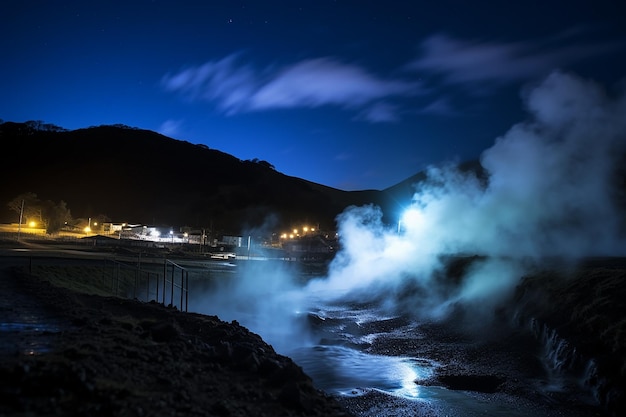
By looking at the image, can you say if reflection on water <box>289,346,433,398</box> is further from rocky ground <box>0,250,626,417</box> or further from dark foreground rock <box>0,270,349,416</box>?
dark foreground rock <box>0,270,349,416</box>

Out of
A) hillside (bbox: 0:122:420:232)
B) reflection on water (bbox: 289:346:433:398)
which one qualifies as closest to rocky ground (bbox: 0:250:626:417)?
reflection on water (bbox: 289:346:433:398)

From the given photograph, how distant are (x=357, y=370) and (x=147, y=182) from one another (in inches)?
5910

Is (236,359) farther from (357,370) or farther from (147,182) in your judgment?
(147,182)

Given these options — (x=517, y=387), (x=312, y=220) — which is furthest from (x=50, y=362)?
(x=312, y=220)

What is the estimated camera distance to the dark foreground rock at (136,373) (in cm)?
652

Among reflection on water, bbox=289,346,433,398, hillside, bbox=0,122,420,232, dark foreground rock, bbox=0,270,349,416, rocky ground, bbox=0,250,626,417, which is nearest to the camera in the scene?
dark foreground rock, bbox=0,270,349,416

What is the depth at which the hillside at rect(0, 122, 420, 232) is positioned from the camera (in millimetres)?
130250

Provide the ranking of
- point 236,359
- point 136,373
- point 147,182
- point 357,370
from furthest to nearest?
point 147,182
point 357,370
point 236,359
point 136,373

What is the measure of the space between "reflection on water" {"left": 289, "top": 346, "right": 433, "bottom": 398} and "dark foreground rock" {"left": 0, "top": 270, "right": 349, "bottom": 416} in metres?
2.57

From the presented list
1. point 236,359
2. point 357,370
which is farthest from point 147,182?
point 236,359

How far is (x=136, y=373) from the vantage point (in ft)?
26.8

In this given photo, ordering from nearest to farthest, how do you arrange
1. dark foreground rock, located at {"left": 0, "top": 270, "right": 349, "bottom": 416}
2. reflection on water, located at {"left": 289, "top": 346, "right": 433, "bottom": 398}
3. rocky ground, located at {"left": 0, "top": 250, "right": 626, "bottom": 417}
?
1. dark foreground rock, located at {"left": 0, "top": 270, "right": 349, "bottom": 416}
2. rocky ground, located at {"left": 0, "top": 250, "right": 626, "bottom": 417}
3. reflection on water, located at {"left": 289, "top": 346, "right": 433, "bottom": 398}

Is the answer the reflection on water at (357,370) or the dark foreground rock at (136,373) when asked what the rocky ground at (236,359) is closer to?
the dark foreground rock at (136,373)

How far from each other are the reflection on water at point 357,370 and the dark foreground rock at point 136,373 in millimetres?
2569
